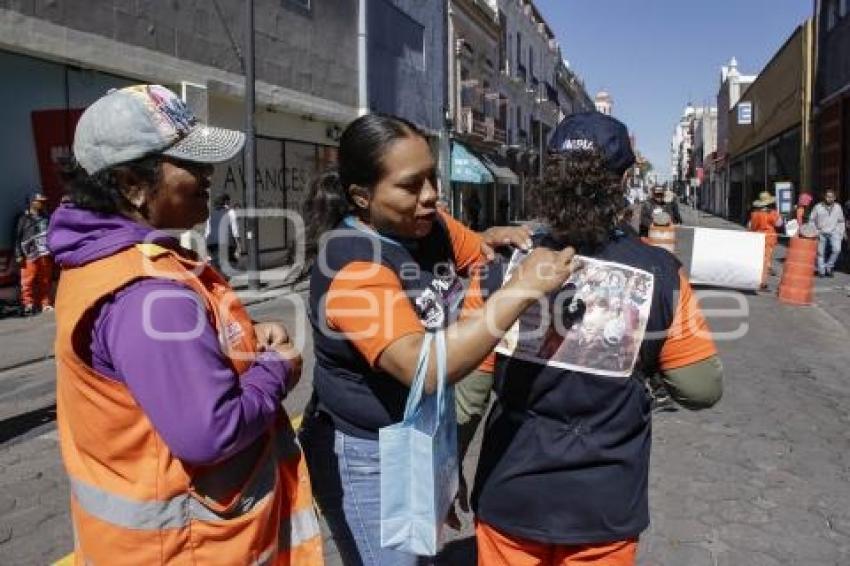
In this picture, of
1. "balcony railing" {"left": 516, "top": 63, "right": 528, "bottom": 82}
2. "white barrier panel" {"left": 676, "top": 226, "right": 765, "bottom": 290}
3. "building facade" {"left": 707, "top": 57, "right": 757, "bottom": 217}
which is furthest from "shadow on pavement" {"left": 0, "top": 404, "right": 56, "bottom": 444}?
"building facade" {"left": 707, "top": 57, "right": 757, "bottom": 217}

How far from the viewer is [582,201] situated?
6.66 ft

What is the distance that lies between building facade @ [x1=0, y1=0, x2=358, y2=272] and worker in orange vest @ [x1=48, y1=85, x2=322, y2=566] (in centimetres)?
539

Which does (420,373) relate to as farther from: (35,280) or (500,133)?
(500,133)

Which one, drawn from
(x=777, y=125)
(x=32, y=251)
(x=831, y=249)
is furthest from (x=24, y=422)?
(x=777, y=125)

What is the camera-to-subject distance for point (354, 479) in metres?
2.13

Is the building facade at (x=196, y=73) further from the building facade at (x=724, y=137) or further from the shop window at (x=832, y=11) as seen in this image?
the building facade at (x=724, y=137)

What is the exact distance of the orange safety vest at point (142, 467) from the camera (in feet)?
5.17

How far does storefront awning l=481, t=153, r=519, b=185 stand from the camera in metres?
39.8

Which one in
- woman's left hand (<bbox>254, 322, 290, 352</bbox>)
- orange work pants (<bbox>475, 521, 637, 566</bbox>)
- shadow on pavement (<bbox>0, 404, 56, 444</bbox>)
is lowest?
shadow on pavement (<bbox>0, 404, 56, 444</bbox>)

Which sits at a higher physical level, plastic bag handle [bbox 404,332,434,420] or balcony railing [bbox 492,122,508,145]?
balcony railing [bbox 492,122,508,145]

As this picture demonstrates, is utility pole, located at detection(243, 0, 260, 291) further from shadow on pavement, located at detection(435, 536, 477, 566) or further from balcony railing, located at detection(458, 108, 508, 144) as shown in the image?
balcony railing, located at detection(458, 108, 508, 144)

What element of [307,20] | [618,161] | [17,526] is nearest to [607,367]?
[618,161]

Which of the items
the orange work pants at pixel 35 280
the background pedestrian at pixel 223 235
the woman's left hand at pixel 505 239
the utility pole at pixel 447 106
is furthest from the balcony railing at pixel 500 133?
the woman's left hand at pixel 505 239

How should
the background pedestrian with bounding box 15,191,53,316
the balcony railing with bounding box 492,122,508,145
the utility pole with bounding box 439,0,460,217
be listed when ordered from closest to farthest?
the background pedestrian with bounding box 15,191,53,316 < the utility pole with bounding box 439,0,460,217 < the balcony railing with bounding box 492,122,508,145
